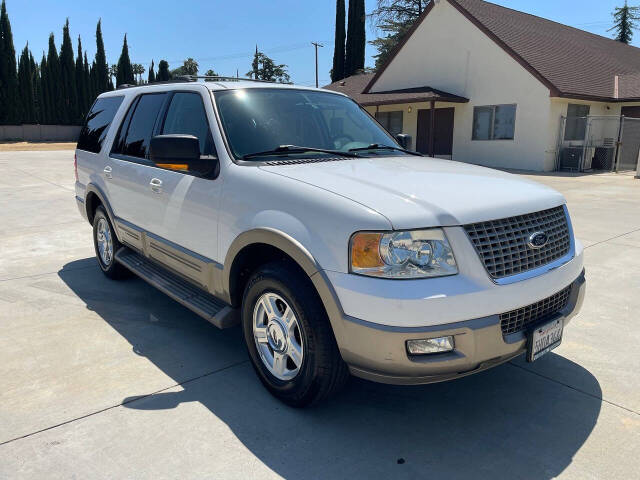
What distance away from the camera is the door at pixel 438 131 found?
76.1 feet

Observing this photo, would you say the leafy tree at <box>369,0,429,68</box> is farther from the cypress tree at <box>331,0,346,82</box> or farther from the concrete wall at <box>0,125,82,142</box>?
the concrete wall at <box>0,125,82,142</box>

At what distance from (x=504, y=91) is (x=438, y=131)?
3.67m

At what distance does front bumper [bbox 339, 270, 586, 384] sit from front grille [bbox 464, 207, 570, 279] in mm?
285

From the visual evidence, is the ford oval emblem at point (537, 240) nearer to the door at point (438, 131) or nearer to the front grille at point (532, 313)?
the front grille at point (532, 313)

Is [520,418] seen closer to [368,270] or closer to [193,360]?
[368,270]

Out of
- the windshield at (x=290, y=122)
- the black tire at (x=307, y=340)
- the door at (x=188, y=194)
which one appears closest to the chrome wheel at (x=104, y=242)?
the door at (x=188, y=194)

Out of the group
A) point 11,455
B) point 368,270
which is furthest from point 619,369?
point 11,455

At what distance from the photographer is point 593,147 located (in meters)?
20.2

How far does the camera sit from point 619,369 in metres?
3.62

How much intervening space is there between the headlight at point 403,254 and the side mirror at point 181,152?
1354mm

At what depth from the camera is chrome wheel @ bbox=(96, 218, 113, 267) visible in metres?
5.36

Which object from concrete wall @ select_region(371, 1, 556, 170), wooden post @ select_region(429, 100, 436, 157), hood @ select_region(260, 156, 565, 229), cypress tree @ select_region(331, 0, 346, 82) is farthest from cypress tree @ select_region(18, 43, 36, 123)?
hood @ select_region(260, 156, 565, 229)

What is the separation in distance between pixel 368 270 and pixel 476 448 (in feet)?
3.74

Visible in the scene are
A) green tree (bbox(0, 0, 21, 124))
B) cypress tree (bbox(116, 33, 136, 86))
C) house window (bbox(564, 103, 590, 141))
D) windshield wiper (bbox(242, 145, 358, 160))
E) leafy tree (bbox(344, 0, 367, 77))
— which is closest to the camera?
windshield wiper (bbox(242, 145, 358, 160))
